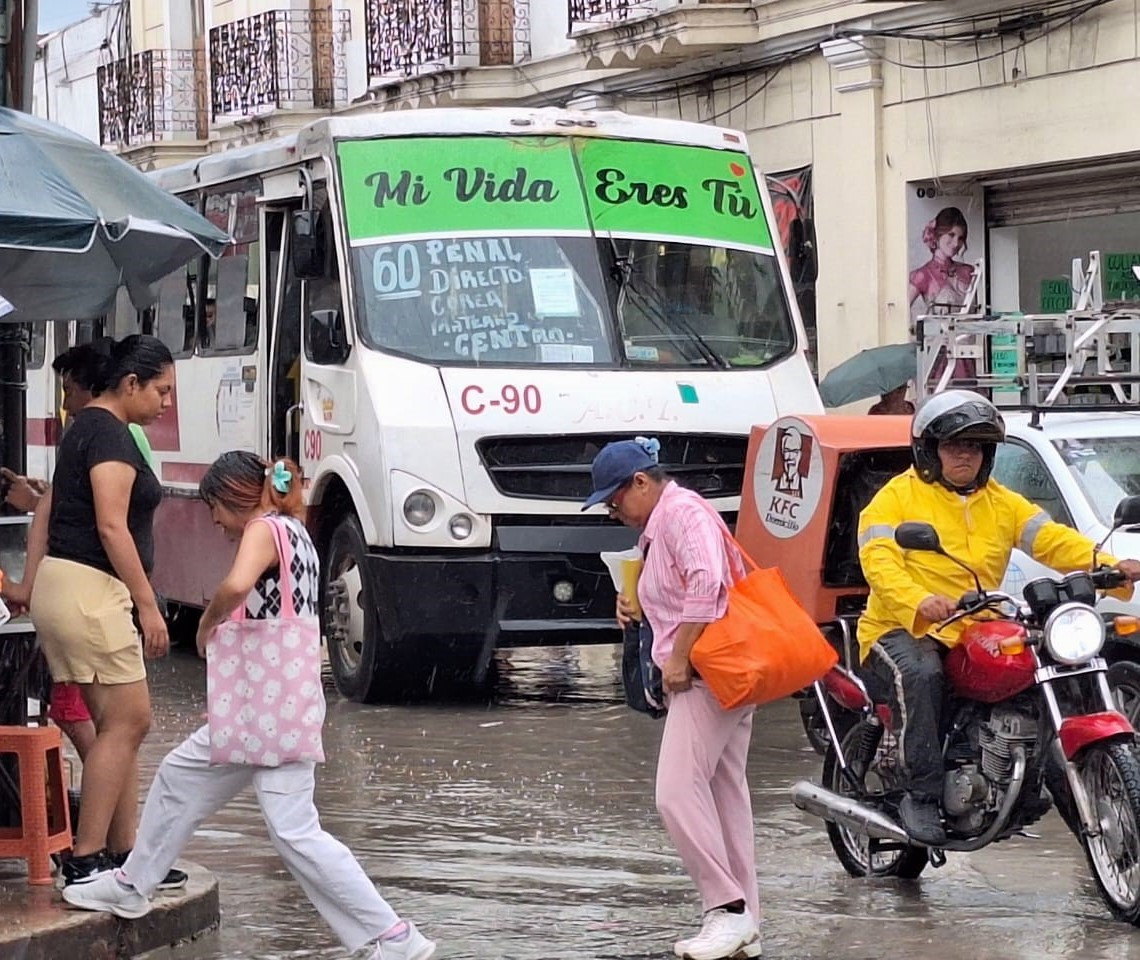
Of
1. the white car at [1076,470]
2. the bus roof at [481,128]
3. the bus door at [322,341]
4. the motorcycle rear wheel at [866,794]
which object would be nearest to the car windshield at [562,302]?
the bus door at [322,341]

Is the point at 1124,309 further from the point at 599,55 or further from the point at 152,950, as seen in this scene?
the point at 599,55

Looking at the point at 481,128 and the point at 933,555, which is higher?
the point at 481,128

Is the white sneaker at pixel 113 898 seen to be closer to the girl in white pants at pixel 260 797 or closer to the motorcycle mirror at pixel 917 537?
the girl in white pants at pixel 260 797

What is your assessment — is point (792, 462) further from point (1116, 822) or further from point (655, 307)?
point (1116, 822)

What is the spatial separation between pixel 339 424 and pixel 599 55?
36.6 ft

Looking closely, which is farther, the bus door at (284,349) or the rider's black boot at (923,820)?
the bus door at (284,349)

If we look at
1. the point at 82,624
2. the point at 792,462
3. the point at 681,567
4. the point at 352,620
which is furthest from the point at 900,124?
the point at 82,624

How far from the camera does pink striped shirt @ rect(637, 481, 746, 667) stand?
691 cm

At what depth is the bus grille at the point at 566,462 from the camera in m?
12.6

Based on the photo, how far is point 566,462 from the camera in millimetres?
12680

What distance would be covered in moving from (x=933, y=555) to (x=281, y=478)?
6.74 ft

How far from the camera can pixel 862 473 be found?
10.4 m

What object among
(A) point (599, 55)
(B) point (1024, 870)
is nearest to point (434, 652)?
(B) point (1024, 870)

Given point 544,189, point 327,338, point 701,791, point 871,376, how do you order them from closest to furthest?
point 701,791, point 327,338, point 544,189, point 871,376
